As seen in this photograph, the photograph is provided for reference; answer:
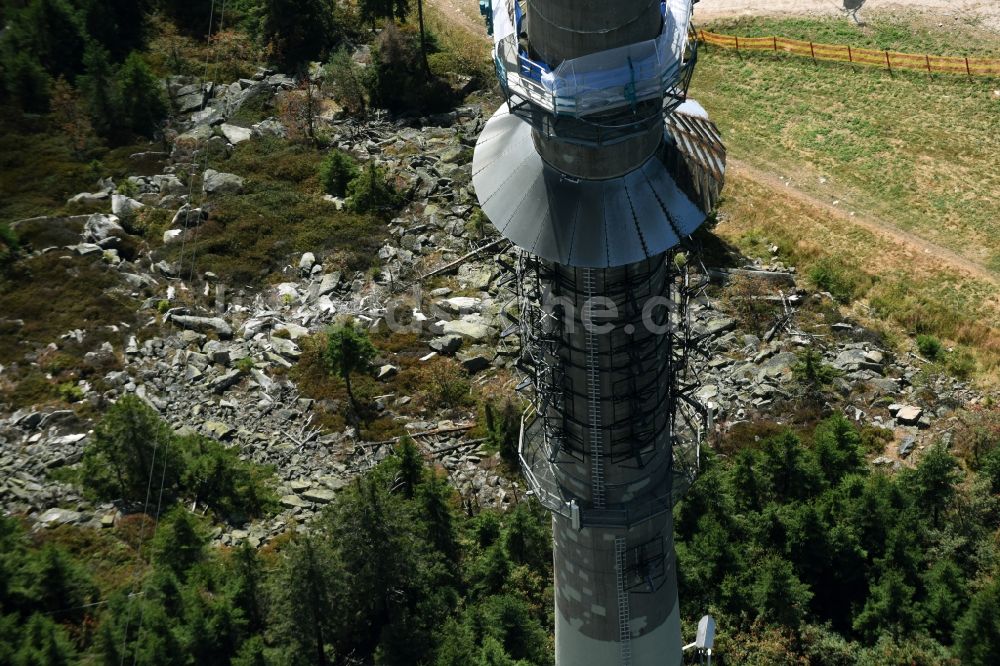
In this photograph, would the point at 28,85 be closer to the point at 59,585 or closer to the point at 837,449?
the point at 59,585

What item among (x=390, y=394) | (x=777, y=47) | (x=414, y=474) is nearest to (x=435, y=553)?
(x=414, y=474)

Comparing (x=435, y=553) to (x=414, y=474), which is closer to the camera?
(x=435, y=553)

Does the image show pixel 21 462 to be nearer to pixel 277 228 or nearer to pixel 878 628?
pixel 277 228

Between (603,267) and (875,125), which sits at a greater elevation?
(603,267)

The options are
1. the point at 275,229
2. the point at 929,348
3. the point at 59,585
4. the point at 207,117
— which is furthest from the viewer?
the point at 207,117

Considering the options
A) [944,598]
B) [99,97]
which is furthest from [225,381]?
[944,598]

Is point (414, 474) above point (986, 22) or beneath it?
beneath

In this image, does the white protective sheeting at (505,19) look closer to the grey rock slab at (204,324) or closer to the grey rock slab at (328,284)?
the grey rock slab at (204,324)

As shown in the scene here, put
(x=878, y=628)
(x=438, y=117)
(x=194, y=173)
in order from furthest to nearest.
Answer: (x=438, y=117), (x=194, y=173), (x=878, y=628)
